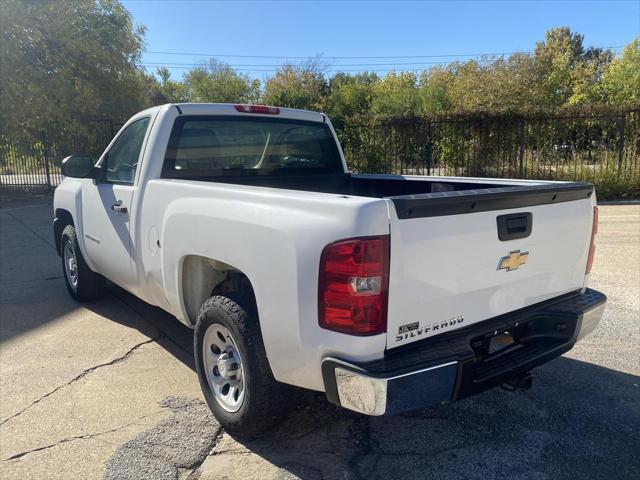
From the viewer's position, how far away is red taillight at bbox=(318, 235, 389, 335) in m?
2.36

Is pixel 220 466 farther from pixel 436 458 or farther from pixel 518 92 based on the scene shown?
pixel 518 92

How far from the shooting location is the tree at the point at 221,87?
40.6 meters

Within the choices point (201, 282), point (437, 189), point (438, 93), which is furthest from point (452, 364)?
point (438, 93)

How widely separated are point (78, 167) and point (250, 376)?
294 cm

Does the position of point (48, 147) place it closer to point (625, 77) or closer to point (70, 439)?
point (70, 439)

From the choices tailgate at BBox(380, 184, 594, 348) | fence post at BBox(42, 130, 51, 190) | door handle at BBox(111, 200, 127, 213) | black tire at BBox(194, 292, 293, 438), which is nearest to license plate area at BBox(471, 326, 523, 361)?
tailgate at BBox(380, 184, 594, 348)

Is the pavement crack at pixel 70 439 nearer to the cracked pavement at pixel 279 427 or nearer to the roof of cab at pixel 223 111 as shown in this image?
the cracked pavement at pixel 279 427

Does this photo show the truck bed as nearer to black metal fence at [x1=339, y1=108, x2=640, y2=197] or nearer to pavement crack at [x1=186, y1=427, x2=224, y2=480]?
pavement crack at [x1=186, y1=427, x2=224, y2=480]

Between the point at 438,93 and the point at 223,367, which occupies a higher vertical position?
the point at 438,93

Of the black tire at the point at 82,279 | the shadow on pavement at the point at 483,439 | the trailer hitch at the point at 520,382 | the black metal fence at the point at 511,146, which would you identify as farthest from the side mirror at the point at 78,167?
the black metal fence at the point at 511,146

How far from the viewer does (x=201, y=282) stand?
11.7 ft

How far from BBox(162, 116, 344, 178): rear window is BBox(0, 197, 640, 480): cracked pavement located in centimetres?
158

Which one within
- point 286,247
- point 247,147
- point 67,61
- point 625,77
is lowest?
point 286,247

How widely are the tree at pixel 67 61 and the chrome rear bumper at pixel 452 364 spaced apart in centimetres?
1607
